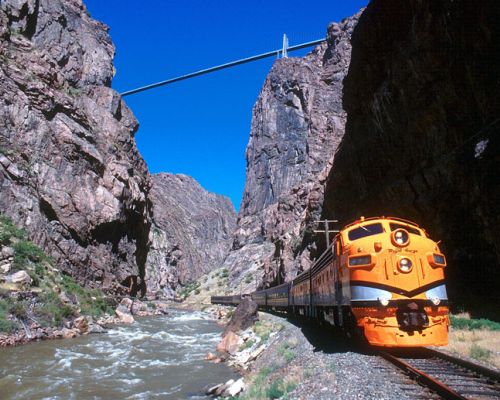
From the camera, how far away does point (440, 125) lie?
21.2 m

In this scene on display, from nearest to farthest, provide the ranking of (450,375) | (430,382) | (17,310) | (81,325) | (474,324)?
1. (430,382)
2. (450,375)
3. (474,324)
4. (17,310)
5. (81,325)

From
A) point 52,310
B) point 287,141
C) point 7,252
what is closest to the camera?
point 52,310

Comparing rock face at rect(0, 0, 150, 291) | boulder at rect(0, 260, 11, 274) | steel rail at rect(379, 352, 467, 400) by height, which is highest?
rock face at rect(0, 0, 150, 291)

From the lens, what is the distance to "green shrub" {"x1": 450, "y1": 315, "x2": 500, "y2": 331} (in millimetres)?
13039

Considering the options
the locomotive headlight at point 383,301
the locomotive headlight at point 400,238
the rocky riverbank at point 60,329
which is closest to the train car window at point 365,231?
the locomotive headlight at point 400,238

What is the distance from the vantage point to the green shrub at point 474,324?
1304 cm

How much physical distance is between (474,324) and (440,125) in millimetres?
11632

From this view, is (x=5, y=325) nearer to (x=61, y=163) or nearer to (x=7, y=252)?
(x=7, y=252)

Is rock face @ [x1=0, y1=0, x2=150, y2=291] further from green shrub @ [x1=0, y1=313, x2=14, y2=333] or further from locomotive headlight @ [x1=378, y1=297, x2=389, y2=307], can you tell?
locomotive headlight @ [x1=378, y1=297, x2=389, y2=307]

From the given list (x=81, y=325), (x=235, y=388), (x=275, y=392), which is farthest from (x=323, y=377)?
(x=81, y=325)

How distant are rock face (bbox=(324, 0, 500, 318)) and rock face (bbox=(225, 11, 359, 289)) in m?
51.8

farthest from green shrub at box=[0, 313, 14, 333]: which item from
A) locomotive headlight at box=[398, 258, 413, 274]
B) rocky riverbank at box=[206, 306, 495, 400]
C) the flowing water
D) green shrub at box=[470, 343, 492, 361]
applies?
green shrub at box=[470, 343, 492, 361]

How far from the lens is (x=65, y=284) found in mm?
38750

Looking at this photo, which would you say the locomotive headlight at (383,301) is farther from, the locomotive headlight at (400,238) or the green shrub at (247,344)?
the green shrub at (247,344)
